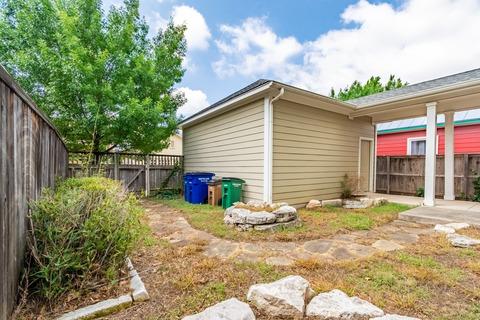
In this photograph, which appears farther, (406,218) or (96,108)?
(96,108)

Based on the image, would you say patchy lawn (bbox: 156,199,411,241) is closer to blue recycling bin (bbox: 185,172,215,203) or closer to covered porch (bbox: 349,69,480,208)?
blue recycling bin (bbox: 185,172,215,203)

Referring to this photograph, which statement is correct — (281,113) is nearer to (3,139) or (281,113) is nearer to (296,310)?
(296,310)

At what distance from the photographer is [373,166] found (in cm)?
877

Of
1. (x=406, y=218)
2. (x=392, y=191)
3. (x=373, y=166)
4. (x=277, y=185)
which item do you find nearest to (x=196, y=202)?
(x=277, y=185)

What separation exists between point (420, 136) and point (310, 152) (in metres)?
7.68

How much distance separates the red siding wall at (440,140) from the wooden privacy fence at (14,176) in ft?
42.5

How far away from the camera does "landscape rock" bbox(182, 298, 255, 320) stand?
5.34ft

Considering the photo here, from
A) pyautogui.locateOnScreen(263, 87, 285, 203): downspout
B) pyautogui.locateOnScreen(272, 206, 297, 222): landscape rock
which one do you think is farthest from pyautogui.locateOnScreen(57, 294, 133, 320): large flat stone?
pyautogui.locateOnScreen(263, 87, 285, 203): downspout

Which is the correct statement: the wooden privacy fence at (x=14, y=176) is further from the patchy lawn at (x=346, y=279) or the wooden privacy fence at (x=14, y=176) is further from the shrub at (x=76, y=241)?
the patchy lawn at (x=346, y=279)

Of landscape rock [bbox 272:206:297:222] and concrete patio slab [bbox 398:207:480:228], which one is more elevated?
landscape rock [bbox 272:206:297:222]

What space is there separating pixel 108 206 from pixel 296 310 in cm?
194

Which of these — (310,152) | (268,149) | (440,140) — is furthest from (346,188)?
(440,140)

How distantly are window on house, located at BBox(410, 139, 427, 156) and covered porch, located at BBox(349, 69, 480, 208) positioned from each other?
153 inches

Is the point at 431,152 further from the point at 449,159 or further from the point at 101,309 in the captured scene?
the point at 101,309
